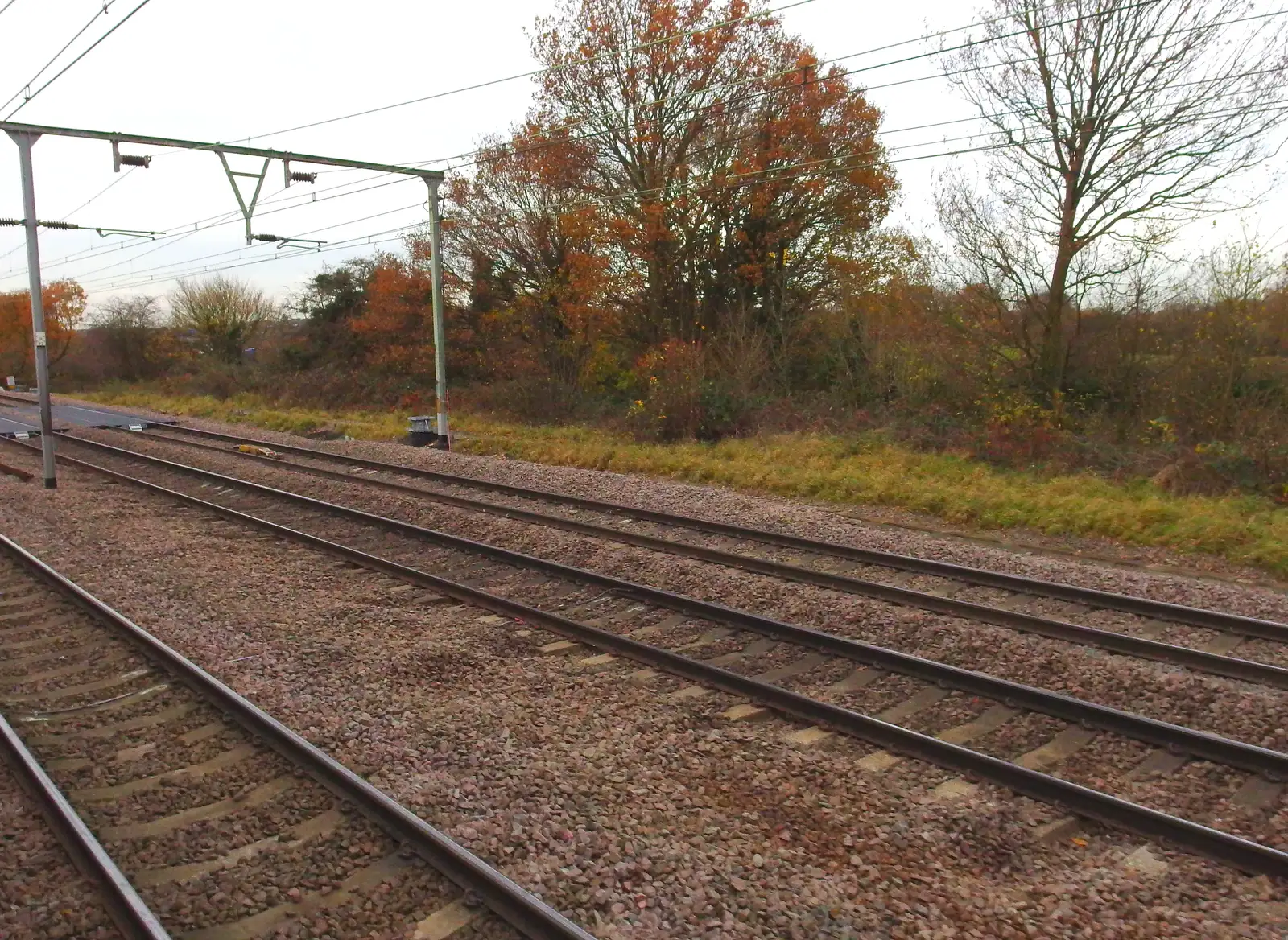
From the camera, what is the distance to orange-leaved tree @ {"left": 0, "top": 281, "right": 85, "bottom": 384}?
5409 cm

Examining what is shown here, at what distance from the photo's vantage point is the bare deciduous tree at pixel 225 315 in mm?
44875

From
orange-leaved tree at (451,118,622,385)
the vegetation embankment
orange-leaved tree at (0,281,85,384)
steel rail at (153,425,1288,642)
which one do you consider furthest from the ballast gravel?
orange-leaved tree at (0,281,85,384)

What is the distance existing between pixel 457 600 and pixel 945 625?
4.29 meters

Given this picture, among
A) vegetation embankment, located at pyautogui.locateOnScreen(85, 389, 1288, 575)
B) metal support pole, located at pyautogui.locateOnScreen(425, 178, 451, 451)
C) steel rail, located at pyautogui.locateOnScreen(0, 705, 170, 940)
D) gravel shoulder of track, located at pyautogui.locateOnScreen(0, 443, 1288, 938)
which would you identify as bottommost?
gravel shoulder of track, located at pyautogui.locateOnScreen(0, 443, 1288, 938)

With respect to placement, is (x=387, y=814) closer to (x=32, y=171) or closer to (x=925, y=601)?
(x=925, y=601)

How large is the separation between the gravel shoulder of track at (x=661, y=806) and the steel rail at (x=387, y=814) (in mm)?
179

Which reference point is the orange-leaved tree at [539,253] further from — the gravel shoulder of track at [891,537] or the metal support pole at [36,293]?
the metal support pole at [36,293]

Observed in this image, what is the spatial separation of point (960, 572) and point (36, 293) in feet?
48.3

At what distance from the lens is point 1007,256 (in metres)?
16.5

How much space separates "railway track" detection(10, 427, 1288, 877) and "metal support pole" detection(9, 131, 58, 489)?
7806 millimetres

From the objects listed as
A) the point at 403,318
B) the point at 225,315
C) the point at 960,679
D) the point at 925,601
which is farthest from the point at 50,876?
the point at 225,315

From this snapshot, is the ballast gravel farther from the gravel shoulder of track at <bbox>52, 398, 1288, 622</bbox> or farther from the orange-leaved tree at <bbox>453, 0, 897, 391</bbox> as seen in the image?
the orange-leaved tree at <bbox>453, 0, 897, 391</bbox>

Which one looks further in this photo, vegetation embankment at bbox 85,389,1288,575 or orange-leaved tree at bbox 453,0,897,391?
orange-leaved tree at bbox 453,0,897,391

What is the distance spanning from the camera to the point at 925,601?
777cm
